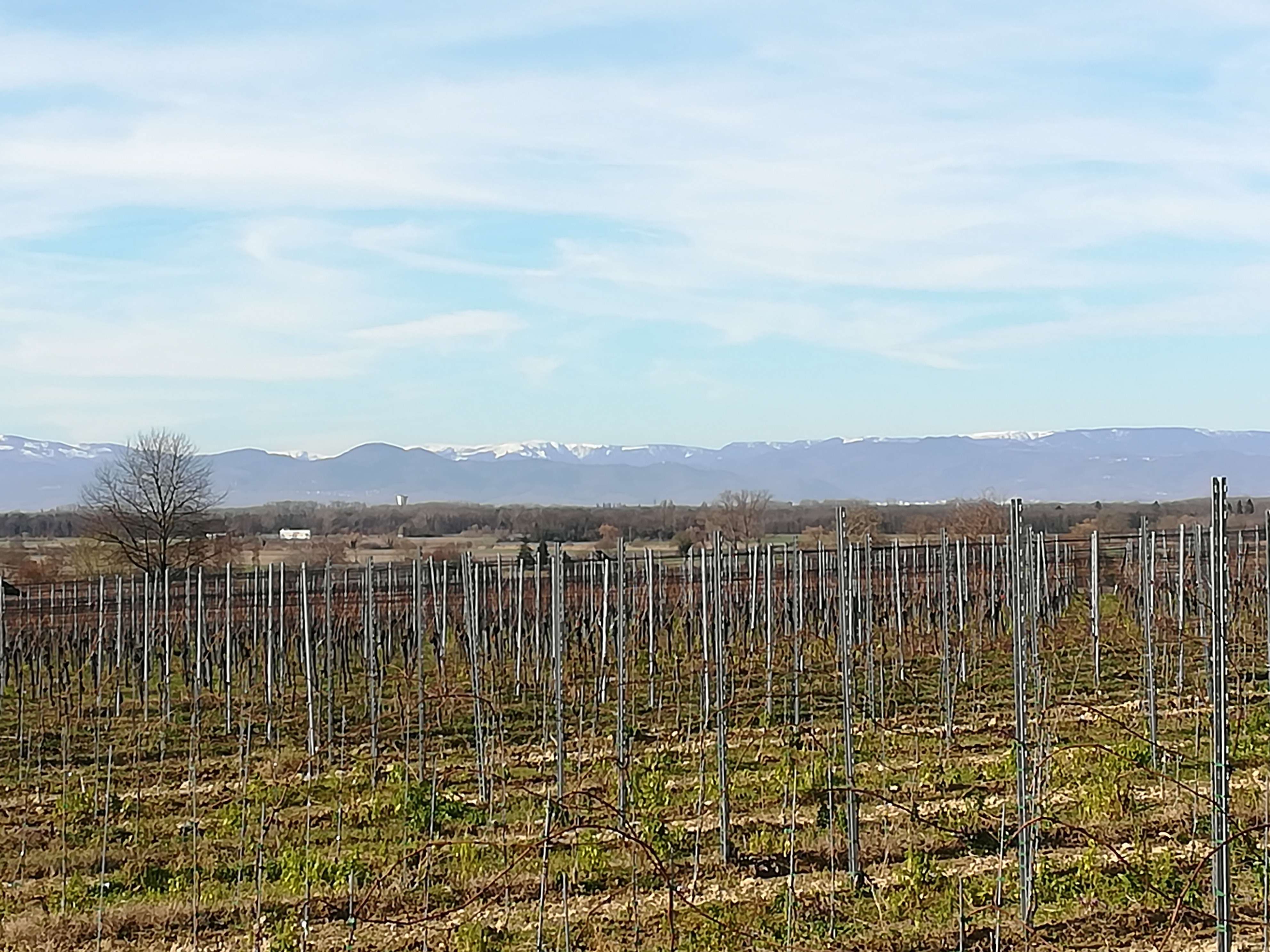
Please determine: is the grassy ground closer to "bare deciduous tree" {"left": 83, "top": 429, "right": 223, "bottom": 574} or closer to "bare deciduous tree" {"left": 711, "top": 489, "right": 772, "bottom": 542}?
"bare deciduous tree" {"left": 83, "top": 429, "right": 223, "bottom": 574}

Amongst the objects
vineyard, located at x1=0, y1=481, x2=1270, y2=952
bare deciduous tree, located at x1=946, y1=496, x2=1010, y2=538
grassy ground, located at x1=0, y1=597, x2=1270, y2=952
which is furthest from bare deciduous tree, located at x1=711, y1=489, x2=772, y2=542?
grassy ground, located at x1=0, y1=597, x2=1270, y2=952

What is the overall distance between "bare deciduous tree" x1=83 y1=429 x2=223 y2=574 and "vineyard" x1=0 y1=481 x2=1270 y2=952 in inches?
578

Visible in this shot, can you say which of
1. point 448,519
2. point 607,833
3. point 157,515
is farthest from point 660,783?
point 448,519

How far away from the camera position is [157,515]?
35250 millimetres

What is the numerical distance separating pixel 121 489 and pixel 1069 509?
81161 mm

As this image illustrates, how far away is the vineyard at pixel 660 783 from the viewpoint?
7.29 meters

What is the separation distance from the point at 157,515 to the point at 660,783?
2755 centimetres

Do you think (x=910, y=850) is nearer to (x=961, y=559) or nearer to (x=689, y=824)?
(x=689, y=824)

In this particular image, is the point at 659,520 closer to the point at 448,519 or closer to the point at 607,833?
the point at 448,519

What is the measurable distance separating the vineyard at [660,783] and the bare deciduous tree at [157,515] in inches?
578

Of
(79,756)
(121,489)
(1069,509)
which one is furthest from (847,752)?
(1069,509)

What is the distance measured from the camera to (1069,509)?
352ft

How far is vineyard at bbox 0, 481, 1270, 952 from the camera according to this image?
23.9 feet

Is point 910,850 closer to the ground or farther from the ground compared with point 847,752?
closer to the ground
